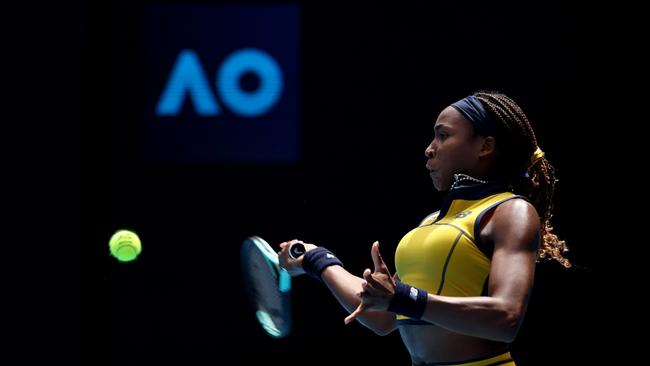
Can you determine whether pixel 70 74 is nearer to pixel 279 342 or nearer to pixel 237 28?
pixel 237 28

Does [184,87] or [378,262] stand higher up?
[184,87]

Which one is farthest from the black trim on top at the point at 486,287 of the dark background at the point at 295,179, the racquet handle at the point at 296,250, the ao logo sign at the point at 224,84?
the ao logo sign at the point at 224,84

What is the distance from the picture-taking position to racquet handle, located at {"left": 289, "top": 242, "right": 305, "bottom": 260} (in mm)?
2943

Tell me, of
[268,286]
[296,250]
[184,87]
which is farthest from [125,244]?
[296,250]

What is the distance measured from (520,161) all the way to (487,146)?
12cm

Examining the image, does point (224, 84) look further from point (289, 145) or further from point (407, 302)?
point (407, 302)

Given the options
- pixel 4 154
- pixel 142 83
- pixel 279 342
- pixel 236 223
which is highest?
pixel 142 83

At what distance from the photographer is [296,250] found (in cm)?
295

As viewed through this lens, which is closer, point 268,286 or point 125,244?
point 268,286

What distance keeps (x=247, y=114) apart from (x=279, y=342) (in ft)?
4.52

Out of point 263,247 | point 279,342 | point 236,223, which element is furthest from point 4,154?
point 263,247

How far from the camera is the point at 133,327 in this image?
18.2 feet

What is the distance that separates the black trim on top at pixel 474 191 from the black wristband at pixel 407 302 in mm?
529

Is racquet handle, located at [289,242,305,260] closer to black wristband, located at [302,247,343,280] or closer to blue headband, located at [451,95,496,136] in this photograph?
black wristband, located at [302,247,343,280]
